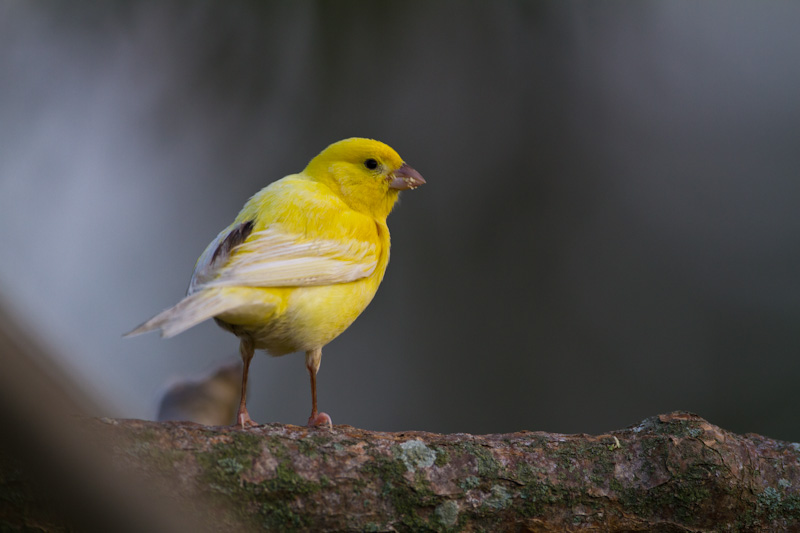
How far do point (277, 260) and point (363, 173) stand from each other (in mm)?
754

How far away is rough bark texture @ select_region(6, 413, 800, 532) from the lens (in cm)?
167

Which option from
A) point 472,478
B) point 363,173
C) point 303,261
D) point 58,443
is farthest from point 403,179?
point 58,443

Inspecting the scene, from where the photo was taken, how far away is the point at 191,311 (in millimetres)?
1826

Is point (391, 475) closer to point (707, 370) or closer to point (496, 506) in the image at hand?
point (496, 506)

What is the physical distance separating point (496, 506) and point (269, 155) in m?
4.05

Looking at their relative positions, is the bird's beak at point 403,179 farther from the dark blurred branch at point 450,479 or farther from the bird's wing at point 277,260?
the dark blurred branch at point 450,479

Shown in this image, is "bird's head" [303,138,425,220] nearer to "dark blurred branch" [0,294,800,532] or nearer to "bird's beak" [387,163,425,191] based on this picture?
"bird's beak" [387,163,425,191]

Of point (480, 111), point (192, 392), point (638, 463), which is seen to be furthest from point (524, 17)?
point (638, 463)

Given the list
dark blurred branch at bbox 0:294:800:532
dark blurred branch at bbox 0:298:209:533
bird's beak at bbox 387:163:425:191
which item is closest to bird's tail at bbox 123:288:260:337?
dark blurred branch at bbox 0:294:800:532

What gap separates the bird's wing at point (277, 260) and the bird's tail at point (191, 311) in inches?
2.2

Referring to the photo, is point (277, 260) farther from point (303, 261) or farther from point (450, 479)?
point (450, 479)

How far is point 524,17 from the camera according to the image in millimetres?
5145

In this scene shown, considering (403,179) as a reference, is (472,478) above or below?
below

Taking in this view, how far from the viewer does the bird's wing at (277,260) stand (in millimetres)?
2098
